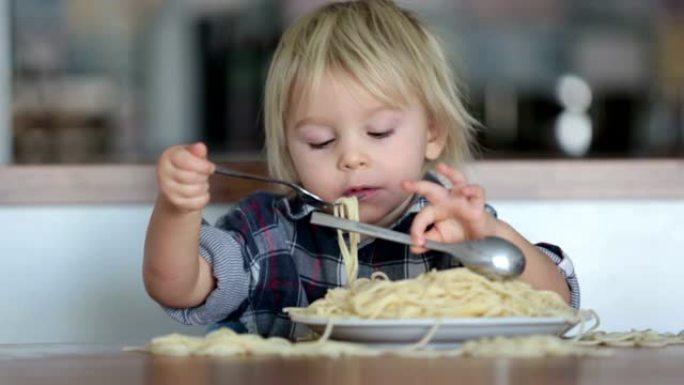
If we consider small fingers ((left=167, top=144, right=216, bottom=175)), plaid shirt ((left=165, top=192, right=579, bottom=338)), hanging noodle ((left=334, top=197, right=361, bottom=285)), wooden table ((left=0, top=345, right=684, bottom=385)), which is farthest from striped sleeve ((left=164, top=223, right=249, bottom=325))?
wooden table ((left=0, top=345, right=684, bottom=385))

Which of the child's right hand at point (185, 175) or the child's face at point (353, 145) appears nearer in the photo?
the child's right hand at point (185, 175)

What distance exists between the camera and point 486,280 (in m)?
1.27

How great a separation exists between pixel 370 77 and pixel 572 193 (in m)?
0.51

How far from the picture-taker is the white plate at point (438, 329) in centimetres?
116

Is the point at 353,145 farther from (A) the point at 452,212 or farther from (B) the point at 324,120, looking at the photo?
(A) the point at 452,212

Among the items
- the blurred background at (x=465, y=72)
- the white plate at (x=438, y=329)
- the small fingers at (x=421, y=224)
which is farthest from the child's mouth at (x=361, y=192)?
the blurred background at (x=465, y=72)

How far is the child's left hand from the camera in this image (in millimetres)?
1392

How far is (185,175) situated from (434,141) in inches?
19.9

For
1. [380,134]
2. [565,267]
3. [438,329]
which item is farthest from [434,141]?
[438,329]

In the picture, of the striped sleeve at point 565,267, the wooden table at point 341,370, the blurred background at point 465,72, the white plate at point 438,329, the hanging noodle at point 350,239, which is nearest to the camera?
the wooden table at point 341,370

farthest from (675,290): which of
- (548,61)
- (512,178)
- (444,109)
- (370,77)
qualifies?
(548,61)

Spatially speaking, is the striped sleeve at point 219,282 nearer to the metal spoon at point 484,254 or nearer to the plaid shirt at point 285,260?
the plaid shirt at point 285,260

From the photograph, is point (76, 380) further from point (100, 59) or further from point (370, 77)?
point (100, 59)

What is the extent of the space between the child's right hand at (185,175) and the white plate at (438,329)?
20 cm
